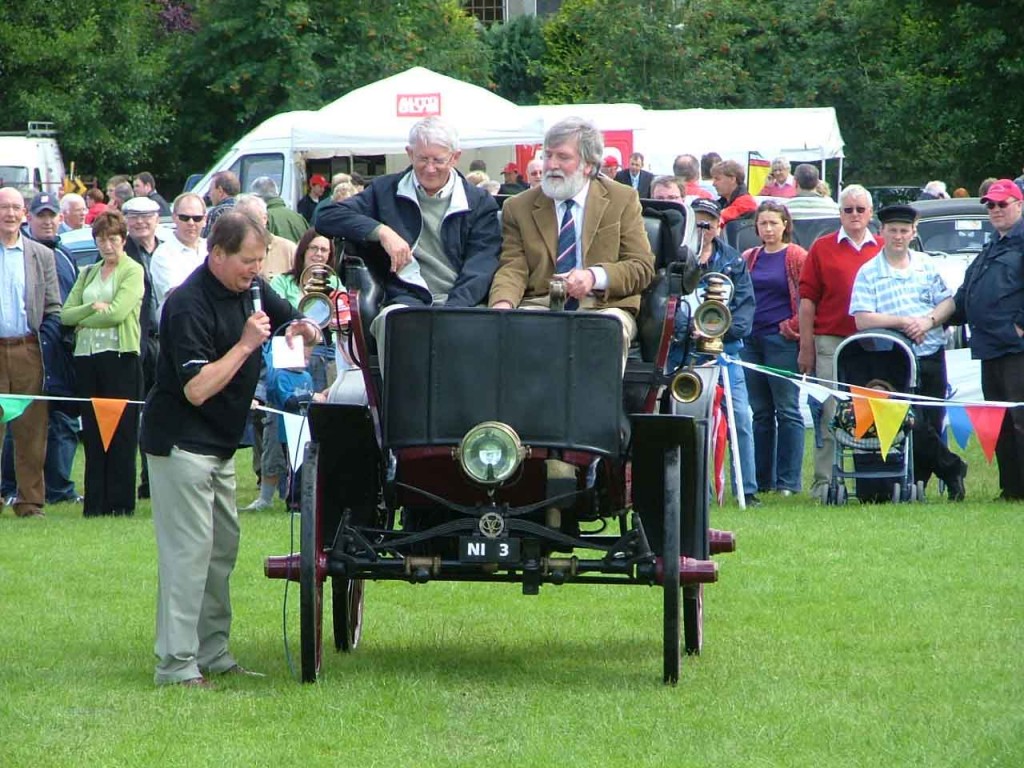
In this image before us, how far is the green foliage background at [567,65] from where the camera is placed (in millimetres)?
38625

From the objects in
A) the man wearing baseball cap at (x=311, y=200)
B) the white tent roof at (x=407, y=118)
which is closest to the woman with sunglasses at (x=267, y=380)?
the man wearing baseball cap at (x=311, y=200)

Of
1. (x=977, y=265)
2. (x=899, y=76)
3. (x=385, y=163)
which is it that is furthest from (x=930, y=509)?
(x=899, y=76)

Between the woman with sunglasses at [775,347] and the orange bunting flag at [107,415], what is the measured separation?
485 centimetres

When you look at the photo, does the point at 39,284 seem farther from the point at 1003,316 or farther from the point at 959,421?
the point at 1003,316

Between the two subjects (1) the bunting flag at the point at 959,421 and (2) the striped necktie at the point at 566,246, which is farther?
(1) the bunting flag at the point at 959,421

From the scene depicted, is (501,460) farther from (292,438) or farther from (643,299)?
(292,438)

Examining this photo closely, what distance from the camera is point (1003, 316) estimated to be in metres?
13.2

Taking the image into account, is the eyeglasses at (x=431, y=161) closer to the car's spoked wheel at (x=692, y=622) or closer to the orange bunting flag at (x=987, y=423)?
the car's spoked wheel at (x=692, y=622)

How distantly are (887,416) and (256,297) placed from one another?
649 centimetres

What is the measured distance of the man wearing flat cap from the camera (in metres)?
13.2

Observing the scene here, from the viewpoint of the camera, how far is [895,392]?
13125mm

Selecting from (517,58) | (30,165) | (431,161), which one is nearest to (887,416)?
(431,161)

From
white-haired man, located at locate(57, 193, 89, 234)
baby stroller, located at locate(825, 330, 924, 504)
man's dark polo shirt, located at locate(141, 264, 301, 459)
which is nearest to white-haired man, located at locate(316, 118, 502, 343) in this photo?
man's dark polo shirt, located at locate(141, 264, 301, 459)

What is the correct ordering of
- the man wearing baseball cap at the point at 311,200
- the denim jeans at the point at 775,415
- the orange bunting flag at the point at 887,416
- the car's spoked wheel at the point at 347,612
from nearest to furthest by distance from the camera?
the car's spoked wheel at the point at 347,612 < the orange bunting flag at the point at 887,416 < the denim jeans at the point at 775,415 < the man wearing baseball cap at the point at 311,200
